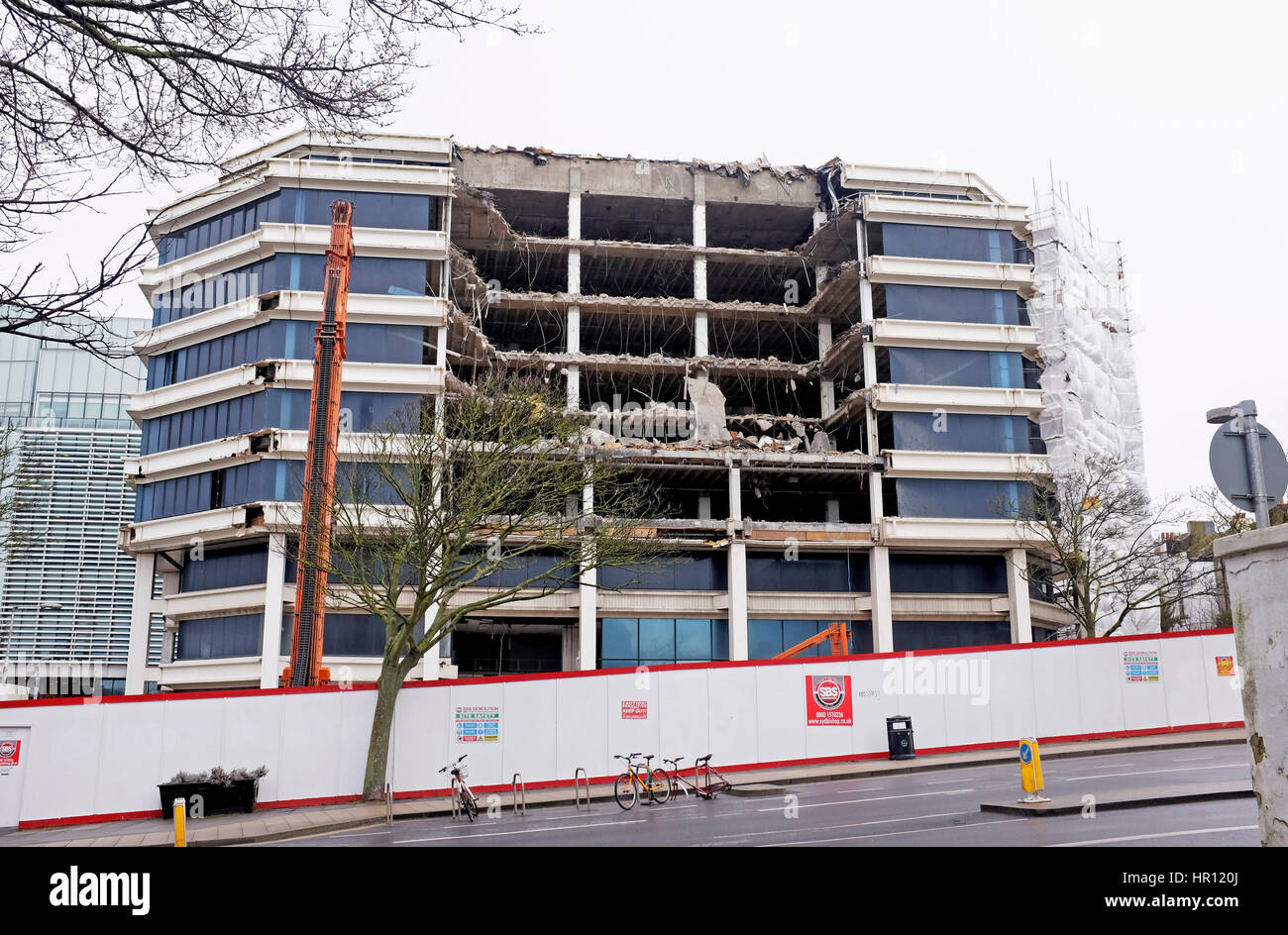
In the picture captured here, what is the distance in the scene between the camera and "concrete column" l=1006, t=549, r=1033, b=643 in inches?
1805

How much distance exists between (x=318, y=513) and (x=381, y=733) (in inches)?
270

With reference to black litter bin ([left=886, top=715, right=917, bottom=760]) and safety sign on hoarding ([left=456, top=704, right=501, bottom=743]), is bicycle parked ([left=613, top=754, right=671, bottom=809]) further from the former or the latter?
black litter bin ([left=886, top=715, right=917, bottom=760])

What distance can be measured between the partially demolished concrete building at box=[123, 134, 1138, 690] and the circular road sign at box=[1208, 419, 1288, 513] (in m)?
37.7

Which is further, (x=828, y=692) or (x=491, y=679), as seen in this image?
(x=828, y=692)

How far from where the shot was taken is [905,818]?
47.5 feet

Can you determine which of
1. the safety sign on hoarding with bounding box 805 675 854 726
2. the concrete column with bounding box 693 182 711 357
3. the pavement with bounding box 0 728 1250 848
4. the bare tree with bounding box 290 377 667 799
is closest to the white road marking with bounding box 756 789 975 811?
the pavement with bounding box 0 728 1250 848

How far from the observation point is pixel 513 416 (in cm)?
2697

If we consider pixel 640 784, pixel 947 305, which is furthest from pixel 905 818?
pixel 947 305

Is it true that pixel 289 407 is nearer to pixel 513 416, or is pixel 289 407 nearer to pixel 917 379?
pixel 513 416

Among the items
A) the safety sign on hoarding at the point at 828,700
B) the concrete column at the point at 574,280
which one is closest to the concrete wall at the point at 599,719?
the safety sign on hoarding at the point at 828,700

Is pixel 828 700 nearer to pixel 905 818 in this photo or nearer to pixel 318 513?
pixel 905 818
